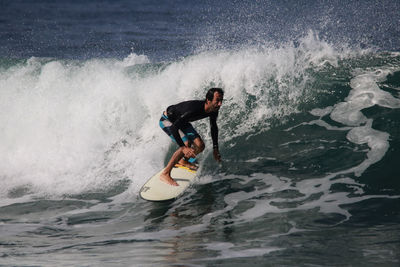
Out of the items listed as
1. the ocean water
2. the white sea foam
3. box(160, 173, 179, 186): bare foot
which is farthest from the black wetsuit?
the white sea foam

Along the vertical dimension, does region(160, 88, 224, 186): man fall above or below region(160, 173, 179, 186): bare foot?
above

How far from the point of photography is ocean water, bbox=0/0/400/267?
202 inches

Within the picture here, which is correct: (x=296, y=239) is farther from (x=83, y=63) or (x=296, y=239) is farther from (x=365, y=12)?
(x=365, y=12)

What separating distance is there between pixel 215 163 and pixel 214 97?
6.55 ft

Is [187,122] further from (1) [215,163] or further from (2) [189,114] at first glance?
(1) [215,163]

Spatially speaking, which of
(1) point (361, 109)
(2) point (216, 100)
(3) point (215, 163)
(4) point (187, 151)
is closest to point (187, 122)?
(4) point (187, 151)

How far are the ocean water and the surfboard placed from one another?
0.15 metres

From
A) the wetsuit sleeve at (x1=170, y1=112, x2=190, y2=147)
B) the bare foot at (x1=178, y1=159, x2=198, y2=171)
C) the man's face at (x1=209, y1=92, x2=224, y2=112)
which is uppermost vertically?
the man's face at (x1=209, y1=92, x2=224, y2=112)

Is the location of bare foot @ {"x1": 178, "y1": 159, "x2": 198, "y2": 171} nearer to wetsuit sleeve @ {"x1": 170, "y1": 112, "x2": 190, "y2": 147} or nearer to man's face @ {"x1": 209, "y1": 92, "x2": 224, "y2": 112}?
A: wetsuit sleeve @ {"x1": 170, "y1": 112, "x2": 190, "y2": 147}

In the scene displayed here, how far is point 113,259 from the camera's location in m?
4.70

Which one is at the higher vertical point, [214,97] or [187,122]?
[214,97]

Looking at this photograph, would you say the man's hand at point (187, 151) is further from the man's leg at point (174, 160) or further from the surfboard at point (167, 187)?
the surfboard at point (167, 187)

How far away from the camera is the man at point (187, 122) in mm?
6621

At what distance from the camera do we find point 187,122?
6980mm
